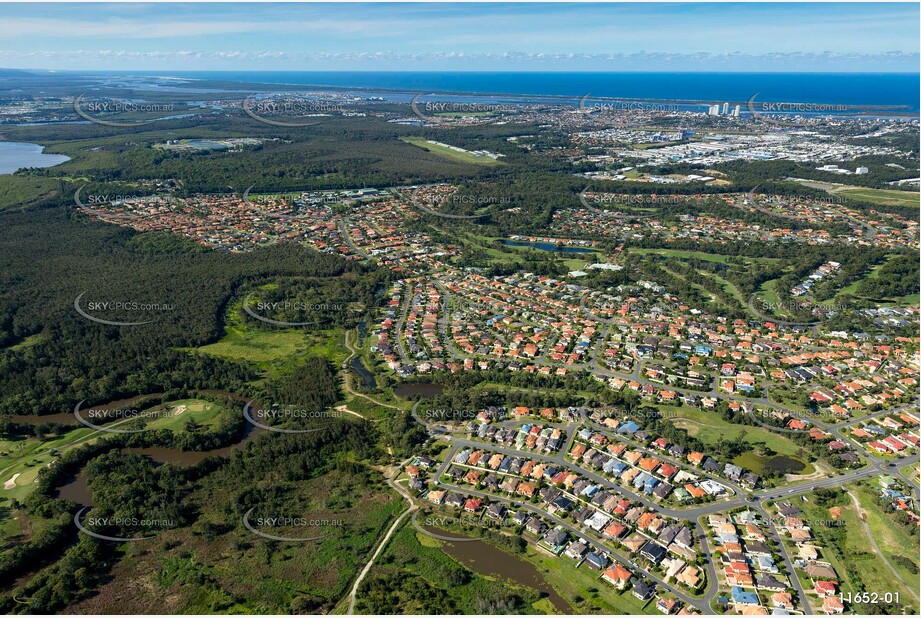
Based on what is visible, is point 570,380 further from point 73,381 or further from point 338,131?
point 338,131

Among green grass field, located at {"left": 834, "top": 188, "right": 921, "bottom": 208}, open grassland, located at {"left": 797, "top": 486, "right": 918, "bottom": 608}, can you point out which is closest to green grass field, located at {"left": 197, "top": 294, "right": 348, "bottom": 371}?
open grassland, located at {"left": 797, "top": 486, "right": 918, "bottom": 608}

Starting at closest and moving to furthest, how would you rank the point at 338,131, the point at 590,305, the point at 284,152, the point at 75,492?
the point at 75,492 → the point at 590,305 → the point at 284,152 → the point at 338,131

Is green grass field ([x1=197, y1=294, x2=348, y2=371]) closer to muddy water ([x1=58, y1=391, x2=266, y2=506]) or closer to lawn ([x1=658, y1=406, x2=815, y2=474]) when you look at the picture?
muddy water ([x1=58, y1=391, x2=266, y2=506])

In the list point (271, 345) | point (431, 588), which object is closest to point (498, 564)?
point (431, 588)

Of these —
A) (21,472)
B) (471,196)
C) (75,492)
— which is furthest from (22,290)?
(471,196)

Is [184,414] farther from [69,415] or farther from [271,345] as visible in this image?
[271,345]

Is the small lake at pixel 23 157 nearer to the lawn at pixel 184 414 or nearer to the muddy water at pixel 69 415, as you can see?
the muddy water at pixel 69 415
